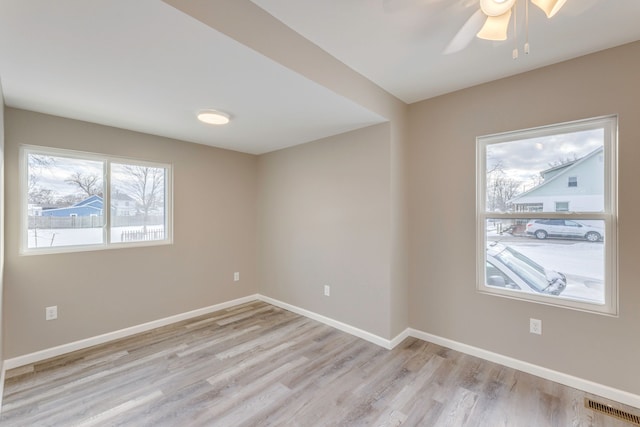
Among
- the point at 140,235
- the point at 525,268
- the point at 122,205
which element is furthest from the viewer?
the point at 140,235

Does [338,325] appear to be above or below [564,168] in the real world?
below

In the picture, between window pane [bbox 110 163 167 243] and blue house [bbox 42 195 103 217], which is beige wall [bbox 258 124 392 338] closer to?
window pane [bbox 110 163 167 243]

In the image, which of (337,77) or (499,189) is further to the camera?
(499,189)

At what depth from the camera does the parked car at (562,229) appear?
84.4 inches

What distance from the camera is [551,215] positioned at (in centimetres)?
231

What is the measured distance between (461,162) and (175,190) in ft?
10.8

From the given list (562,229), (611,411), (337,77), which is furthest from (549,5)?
(611,411)

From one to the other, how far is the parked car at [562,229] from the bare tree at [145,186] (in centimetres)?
398

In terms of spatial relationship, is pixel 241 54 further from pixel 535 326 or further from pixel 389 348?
pixel 535 326

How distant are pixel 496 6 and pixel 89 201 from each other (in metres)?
3.75

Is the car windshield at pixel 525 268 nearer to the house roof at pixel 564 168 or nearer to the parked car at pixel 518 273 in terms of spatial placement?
the parked car at pixel 518 273

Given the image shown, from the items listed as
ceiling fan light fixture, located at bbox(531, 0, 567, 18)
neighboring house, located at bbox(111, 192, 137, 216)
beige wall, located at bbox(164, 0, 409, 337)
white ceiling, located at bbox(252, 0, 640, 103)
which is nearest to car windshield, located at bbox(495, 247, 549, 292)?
beige wall, located at bbox(164, 0, 409, 337)

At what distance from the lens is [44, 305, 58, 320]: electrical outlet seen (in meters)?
2.60

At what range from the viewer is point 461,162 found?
8.89 feet
